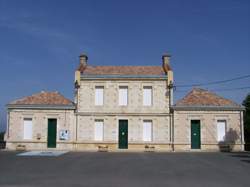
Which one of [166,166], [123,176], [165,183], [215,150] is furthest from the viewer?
[215,150]

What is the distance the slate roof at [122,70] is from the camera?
94.4ft

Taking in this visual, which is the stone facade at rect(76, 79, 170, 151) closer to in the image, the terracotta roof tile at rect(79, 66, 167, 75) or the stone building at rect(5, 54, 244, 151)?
the stone building at rect(5, 54, 244, 151)

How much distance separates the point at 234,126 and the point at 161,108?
5.64 m

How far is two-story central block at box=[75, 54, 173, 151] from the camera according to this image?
27.6m

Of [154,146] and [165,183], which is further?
[154,146]

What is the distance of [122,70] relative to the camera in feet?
96.5

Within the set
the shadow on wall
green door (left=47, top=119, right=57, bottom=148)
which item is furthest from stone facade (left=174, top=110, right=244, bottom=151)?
green door (left=47, top=119, right=57, bottom=148)

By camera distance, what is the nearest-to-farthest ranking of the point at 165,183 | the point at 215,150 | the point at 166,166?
the point at 165,183 → the point at 166,166 → the point at 215,150

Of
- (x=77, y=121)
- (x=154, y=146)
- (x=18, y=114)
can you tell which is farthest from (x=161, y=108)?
(x=18, y=114)

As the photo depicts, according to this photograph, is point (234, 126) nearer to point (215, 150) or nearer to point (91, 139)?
point (215, 150)

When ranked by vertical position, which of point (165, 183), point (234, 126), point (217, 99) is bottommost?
point (165, 183)

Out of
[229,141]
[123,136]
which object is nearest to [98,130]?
[123,136]

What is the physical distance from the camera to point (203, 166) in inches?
635

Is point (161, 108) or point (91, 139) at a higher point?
point (161, 108)
